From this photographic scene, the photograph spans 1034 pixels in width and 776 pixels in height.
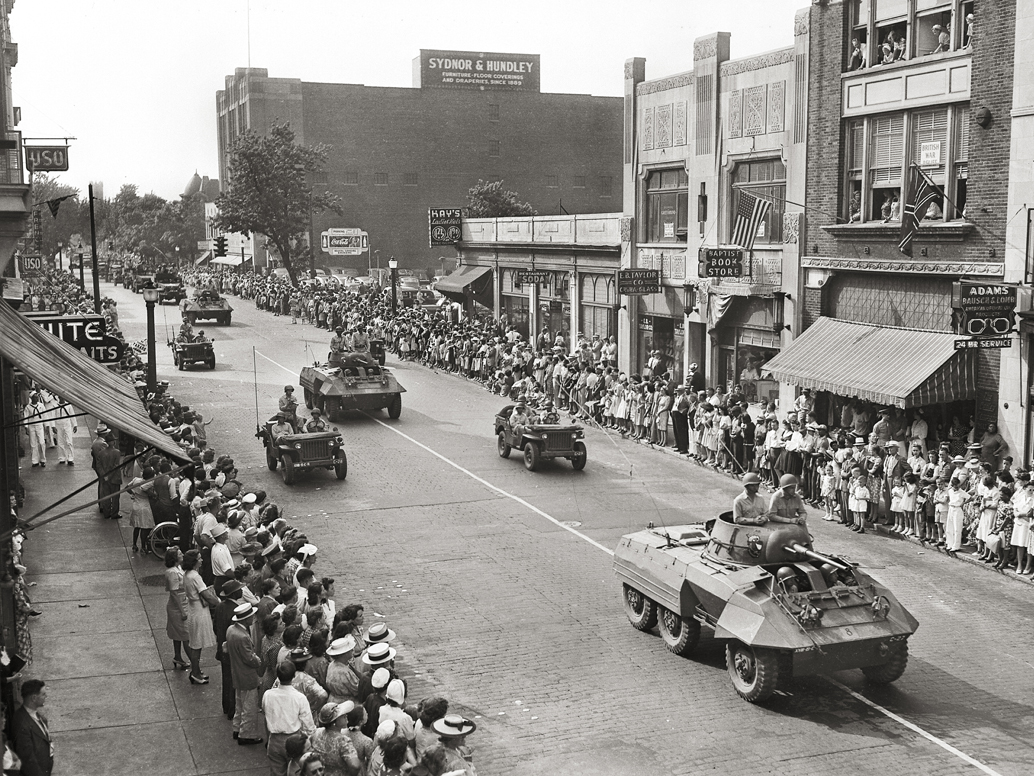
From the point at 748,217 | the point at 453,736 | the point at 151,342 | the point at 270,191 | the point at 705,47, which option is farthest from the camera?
the point at 270,191

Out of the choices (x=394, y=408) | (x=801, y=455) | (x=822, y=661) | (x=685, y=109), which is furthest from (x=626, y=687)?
(x=685, y=109)

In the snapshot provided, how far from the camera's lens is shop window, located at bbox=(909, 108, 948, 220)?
22.8 metres

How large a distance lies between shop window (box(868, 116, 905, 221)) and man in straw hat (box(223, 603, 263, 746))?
17196 millimetres

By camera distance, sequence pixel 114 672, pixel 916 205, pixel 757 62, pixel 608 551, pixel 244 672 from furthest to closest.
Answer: pixel 757 62 → pixel 916 205 → pixel 608 551 → pixel 114 672 → pixel 244 672

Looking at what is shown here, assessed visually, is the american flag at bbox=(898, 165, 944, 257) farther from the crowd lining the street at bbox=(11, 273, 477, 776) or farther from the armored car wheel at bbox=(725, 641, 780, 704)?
the crowd lining the street at bbox=(11, 273, 477, 776)

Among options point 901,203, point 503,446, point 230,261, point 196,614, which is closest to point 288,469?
point 503,446

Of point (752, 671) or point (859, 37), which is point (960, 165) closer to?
point (859, 37)

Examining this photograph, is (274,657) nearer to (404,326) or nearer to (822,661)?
(822,661)

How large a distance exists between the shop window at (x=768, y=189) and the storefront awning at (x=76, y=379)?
18951 mm

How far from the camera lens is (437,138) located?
8806cm

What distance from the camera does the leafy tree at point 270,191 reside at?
2844 inches

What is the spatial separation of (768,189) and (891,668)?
1826 centimetres

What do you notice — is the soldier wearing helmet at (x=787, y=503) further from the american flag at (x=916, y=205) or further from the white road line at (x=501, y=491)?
the american flag at (x=916, y=205)

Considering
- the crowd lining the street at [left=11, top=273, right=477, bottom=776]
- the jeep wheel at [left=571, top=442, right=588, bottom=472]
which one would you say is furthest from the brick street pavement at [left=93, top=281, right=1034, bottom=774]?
the crowd lining the street at [left=11, top=273, right=477, bottom=776]
